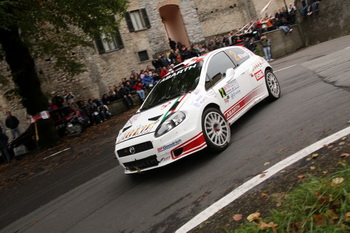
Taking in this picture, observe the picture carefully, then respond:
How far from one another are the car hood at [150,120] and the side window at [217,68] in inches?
29.5

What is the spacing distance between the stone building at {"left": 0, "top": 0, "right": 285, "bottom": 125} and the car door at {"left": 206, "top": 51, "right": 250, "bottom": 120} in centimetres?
1891

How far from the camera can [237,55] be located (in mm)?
7875

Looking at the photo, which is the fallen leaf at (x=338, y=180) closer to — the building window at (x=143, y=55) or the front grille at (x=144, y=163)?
the front grille at (x=144, y=163)

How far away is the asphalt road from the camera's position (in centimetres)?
452

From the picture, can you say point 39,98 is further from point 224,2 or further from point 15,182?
point 224,2

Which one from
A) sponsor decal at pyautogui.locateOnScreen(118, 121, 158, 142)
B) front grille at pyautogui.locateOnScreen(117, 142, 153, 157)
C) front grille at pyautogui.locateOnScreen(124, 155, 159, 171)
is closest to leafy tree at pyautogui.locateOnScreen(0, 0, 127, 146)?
sponsor decal at pyautogui.locateOnScreen(118, 121, 158, 142)

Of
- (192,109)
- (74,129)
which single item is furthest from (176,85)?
(74,129)

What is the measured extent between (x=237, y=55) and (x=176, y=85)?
6.40ft

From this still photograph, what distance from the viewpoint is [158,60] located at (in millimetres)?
23016

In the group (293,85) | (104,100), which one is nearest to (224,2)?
(104,100)

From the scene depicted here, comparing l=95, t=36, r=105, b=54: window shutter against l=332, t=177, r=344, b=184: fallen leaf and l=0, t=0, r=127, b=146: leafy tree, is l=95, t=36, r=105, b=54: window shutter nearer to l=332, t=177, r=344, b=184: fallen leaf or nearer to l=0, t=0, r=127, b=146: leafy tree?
l=0, t=0, r=127, b=146: leafy tree

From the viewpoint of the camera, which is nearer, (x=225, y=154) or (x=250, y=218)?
(x=250, y=218)

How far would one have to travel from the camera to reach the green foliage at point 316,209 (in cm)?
271

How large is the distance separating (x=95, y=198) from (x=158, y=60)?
705 inches
